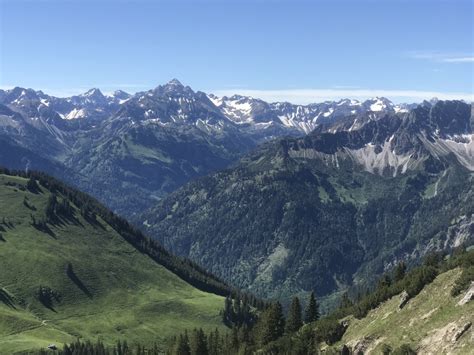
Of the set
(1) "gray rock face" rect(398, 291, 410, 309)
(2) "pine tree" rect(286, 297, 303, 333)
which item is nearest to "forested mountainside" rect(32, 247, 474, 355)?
(2) "pine tree" rect(286, 297, 303, 333)

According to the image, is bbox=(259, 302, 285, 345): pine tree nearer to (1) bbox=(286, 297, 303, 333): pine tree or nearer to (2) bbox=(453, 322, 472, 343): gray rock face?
(1) bbox=(286, 297, 303, 333): pine tree

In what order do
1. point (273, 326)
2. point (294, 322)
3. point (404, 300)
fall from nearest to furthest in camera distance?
point (404, 300) < point (273, 326) < point (294, 322)

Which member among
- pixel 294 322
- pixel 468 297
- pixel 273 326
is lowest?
pixel 273 326

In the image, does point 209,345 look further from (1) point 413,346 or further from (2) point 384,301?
(1) point 413,346

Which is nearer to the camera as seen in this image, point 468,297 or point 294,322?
point 468,297

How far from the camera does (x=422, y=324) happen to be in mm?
91625

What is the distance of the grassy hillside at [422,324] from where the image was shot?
82125 millimetres

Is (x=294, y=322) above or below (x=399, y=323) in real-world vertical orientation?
below

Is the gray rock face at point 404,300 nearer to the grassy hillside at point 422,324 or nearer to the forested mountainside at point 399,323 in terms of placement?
the forested mountainside at point 399,323

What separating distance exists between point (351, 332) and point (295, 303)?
94.8 ft

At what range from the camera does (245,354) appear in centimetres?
12225

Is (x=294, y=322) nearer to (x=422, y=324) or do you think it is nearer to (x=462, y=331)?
(x=422, y=324)

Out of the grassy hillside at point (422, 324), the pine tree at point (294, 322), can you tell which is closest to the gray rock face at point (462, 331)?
the grassy hillside at point (422, 324)

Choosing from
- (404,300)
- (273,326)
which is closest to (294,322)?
(273,326)
